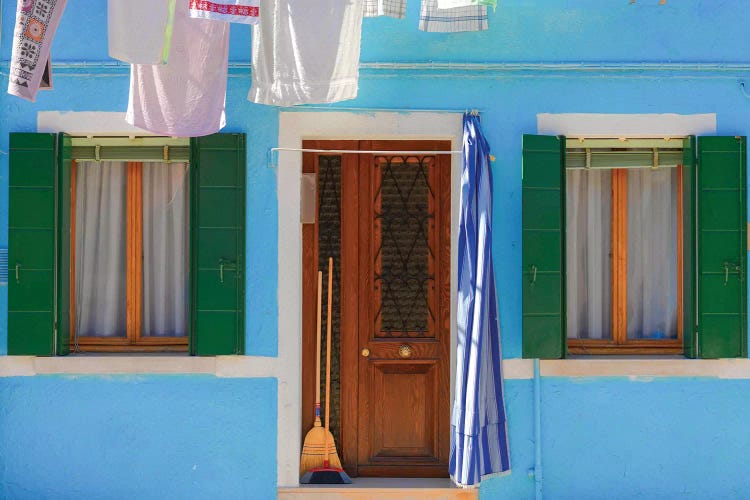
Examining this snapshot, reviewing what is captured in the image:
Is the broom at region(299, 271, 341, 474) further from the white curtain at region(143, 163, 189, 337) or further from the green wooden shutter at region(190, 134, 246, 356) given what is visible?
the white curtain at region(143, 163, 189, 337)

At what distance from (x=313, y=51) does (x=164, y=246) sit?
6.02 ft

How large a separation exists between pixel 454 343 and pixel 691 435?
167 centimetres

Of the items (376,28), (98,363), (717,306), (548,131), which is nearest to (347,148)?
(376,28)

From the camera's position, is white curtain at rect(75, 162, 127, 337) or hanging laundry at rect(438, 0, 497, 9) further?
white curtain at rect(75, 162, 127, 337)

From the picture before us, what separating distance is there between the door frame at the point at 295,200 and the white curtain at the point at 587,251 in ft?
2.81

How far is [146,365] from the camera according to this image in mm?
6191

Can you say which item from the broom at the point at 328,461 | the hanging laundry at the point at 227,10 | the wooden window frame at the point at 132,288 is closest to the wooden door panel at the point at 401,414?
the broom at the point at 328,461

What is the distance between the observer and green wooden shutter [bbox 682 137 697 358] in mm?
6215

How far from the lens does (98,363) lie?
20.3 ft

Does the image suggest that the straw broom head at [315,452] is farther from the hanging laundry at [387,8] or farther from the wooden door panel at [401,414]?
the hanging laundry at [387,8]

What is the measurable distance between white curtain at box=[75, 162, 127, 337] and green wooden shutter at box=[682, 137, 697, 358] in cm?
381

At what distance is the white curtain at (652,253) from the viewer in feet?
21.2

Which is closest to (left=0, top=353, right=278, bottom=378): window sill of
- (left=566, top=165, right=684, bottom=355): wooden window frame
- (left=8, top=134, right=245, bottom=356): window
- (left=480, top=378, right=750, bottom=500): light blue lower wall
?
(left=8, top=134, right=245, bottom=356): window

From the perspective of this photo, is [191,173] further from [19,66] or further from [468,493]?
[468,493]
